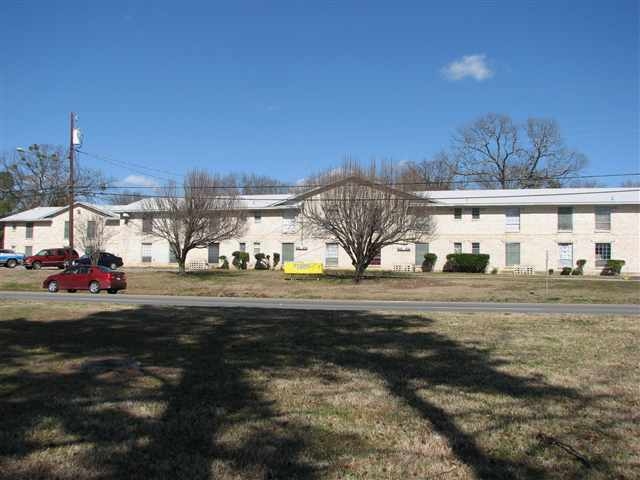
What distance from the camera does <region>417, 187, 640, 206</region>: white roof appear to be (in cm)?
4572

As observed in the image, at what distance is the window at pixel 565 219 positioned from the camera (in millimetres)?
46250

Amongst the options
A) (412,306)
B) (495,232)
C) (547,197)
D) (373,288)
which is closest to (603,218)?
(547,197)

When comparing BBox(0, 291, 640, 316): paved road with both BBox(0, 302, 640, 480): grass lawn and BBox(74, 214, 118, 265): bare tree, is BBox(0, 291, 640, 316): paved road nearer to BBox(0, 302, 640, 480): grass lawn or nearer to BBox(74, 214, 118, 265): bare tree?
BBox(0, 302, 640, 480): grass lawn

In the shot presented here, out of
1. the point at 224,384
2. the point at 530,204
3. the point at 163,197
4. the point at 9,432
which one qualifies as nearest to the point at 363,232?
the point at 163,197

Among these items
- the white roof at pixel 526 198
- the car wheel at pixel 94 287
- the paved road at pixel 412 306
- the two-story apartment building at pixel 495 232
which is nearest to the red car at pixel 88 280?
the car wheel at pixel 94 287

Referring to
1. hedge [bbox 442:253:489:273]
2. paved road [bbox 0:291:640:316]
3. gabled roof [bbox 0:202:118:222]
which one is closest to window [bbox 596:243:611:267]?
hedge [bbox 442:253:489:273]

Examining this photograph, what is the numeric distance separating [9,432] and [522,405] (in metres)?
5.23

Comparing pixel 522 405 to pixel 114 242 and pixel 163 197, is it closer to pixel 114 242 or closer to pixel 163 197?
pixel 163 197

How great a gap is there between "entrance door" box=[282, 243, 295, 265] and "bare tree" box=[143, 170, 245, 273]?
394 inches

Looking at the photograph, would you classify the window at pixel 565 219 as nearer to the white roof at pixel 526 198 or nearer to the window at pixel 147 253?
the white roof at pixel 526 198

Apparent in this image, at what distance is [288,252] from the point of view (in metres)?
51.8

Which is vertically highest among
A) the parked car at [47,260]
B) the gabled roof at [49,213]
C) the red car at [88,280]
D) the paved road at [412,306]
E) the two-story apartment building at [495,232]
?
the gabled roof at [49,213]

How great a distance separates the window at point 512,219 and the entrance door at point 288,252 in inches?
721

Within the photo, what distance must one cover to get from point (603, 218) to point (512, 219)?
6.84 m
